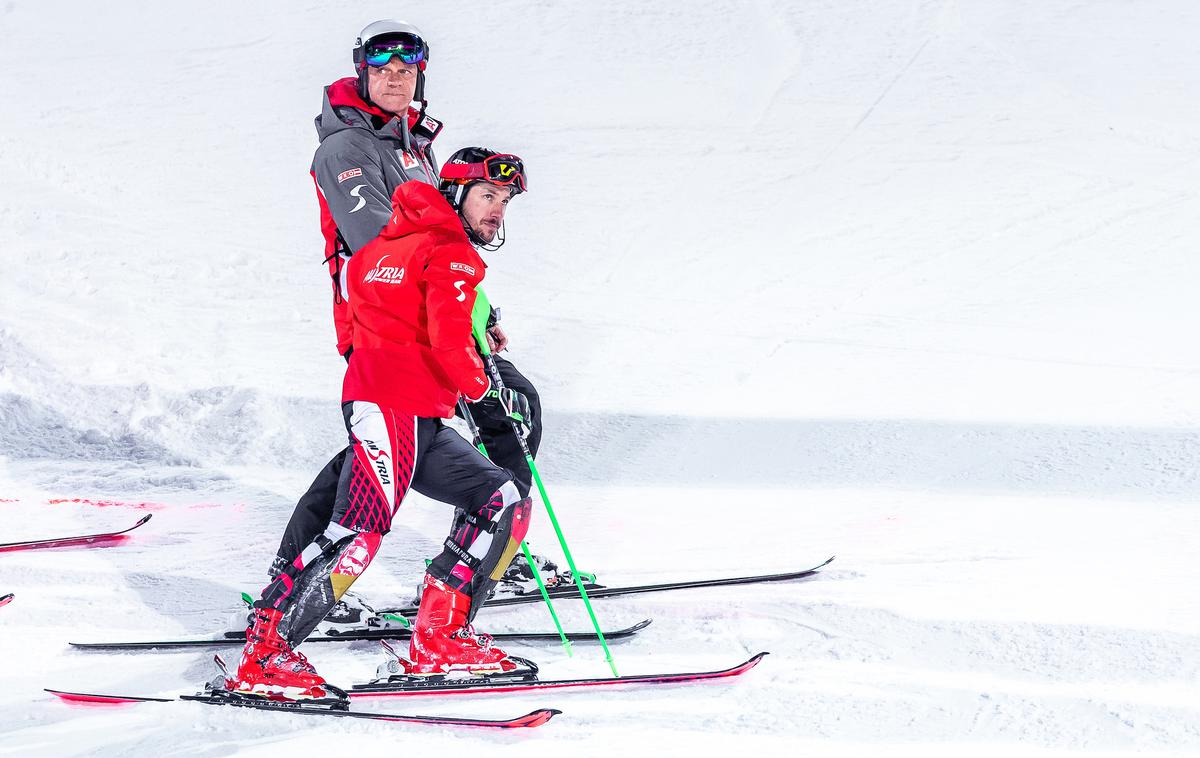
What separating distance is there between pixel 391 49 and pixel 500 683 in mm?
2121

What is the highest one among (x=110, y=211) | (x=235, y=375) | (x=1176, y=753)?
(x=110, y=211)

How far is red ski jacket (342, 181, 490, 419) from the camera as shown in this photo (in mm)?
3467

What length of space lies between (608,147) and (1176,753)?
37.2ft

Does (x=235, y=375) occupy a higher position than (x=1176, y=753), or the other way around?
(x=235, y=375)

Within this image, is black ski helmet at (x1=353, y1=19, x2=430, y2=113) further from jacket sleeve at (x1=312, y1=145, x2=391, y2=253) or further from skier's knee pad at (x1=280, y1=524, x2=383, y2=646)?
skier's knee pad at (x1=280, y1=524, x2=383, y2=646)

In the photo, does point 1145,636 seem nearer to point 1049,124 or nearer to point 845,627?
point 845,627

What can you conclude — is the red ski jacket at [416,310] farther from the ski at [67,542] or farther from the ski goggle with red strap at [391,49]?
the ski at [67,542]

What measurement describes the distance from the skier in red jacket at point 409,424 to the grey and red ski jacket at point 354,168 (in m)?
0.42

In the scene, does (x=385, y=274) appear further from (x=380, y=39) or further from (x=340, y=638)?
(x=340, y=638)

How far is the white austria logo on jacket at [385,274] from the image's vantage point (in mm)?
3523

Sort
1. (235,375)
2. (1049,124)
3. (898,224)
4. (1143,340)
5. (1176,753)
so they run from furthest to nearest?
(1049,124)
(898,224)
(1143,340)
(235,375)
(1176,753)

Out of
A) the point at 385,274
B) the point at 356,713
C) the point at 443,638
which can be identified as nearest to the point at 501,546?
the point at 443,638

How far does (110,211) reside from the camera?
11.8m

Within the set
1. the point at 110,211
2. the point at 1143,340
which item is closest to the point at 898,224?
the point at 1143,340
